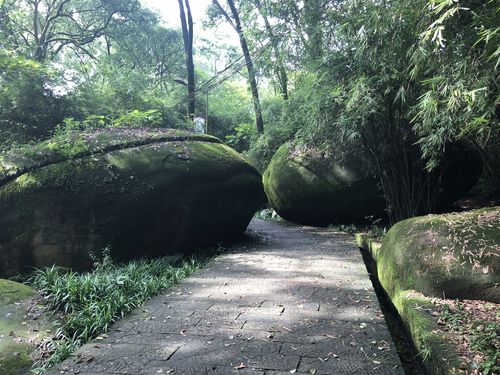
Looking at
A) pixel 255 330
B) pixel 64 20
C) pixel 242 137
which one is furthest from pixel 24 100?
pixel 64 20

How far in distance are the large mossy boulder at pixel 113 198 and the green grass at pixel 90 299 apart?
0.58 meters

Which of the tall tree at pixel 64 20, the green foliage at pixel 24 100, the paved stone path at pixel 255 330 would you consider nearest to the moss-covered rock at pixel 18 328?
the paved stone path at pixel 255 330

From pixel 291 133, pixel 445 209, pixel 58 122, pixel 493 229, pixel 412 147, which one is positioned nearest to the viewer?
pixel 493 229

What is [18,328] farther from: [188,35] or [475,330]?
[188,35]

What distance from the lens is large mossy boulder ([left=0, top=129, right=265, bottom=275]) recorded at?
15.9 feet

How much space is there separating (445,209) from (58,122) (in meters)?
7.99

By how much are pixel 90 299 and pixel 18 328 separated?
55 centimetres

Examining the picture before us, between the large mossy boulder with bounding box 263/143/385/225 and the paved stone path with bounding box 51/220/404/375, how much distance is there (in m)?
3.17

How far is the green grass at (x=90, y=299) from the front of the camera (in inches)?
106

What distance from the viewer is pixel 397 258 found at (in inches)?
138

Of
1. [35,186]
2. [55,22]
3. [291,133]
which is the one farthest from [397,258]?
[55,22]

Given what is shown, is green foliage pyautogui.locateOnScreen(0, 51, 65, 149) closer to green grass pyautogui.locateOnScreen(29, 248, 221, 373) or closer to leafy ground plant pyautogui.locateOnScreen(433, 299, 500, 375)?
green grass pyautogui.locateOnScreen(29, 248, 221, 373)

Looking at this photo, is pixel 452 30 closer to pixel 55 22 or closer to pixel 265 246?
pixel 265 246

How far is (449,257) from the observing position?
3041mm
